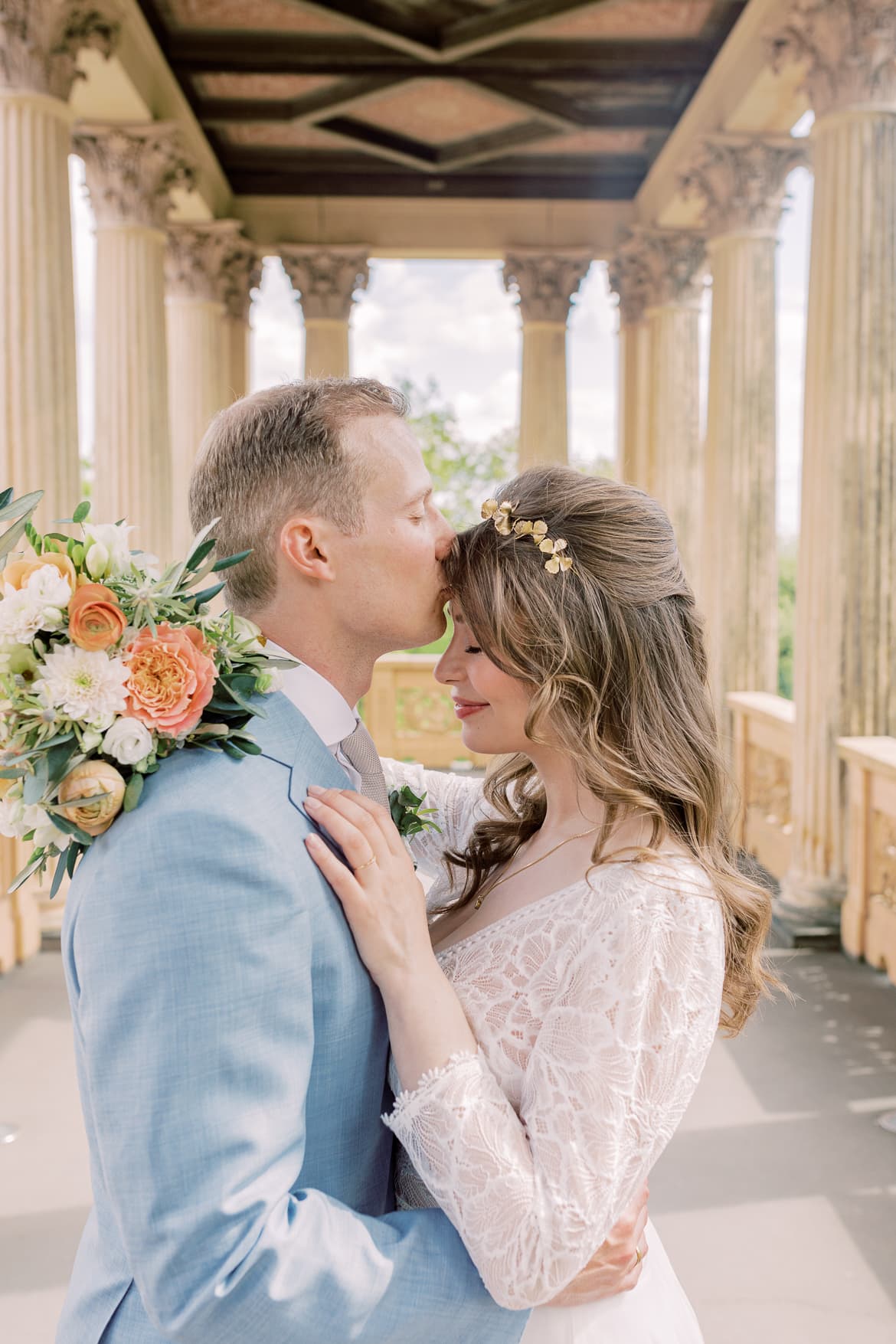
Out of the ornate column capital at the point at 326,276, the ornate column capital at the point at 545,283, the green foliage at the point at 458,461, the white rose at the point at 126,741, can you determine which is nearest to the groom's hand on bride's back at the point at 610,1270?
the white rose at the point at 126,741

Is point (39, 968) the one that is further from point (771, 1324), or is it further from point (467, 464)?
point (467, 464)

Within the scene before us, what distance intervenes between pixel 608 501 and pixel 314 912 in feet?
3.94

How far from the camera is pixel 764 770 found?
11992mm

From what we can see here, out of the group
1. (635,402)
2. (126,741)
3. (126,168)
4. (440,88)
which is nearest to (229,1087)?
(126,741)

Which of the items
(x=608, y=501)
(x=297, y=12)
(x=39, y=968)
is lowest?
(x=39, y=968)

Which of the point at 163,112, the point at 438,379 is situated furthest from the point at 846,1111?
the point at 438,379

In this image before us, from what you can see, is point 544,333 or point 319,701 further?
point 544,333

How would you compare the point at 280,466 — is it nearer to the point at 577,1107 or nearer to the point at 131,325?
the point at 577,1107

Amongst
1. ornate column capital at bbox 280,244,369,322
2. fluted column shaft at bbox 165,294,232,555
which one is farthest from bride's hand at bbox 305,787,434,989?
ornate column capital at bbox 280,244,369,322

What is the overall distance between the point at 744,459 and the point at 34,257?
776 cm

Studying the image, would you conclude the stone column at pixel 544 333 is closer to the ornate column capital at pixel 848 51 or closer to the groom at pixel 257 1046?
the ornate column capital at pixel 848 51

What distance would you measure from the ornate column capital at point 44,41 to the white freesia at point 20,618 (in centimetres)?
819

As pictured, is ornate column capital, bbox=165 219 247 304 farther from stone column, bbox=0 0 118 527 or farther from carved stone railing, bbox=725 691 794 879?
carved stone railing, bbox=725 691 794 879

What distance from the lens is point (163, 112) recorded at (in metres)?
13.3
